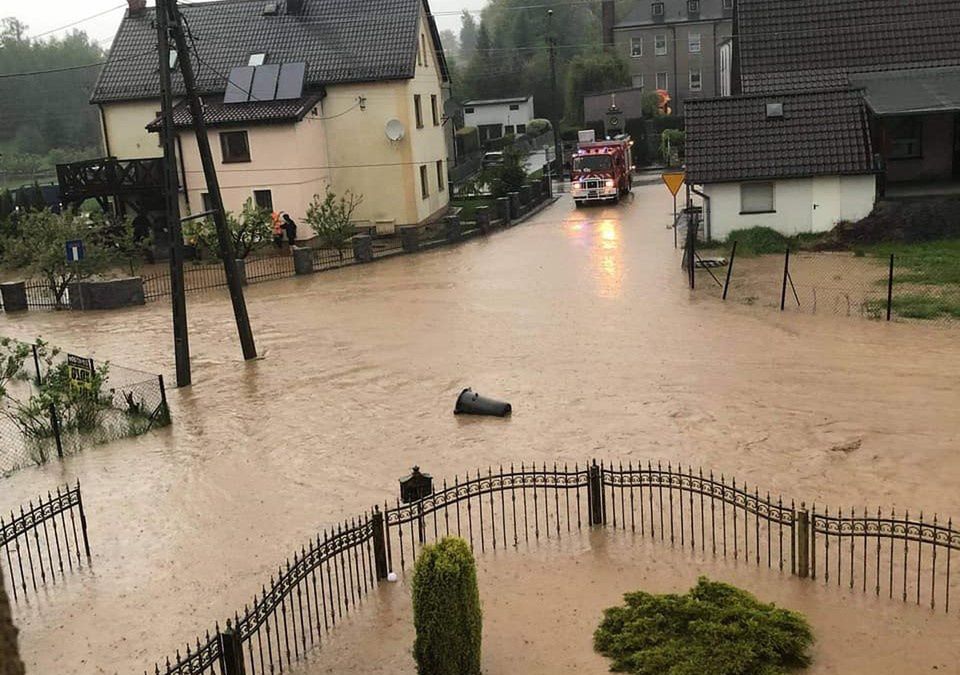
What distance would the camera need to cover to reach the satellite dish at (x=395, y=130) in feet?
126

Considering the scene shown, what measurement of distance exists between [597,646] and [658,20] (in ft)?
237

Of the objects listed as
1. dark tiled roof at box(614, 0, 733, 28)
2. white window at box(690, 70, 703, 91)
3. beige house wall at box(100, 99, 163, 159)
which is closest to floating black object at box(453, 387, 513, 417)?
beige house wall at box(100, 99, 163, 159)

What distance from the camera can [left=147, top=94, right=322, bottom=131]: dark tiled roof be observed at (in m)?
36.7

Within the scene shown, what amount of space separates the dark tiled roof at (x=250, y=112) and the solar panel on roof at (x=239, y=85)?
0.94 feet

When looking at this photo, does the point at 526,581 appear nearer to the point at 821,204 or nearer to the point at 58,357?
the point at 58,357

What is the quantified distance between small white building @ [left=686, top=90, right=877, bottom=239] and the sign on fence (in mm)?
18662

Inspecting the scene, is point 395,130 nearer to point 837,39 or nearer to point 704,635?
point 837,39

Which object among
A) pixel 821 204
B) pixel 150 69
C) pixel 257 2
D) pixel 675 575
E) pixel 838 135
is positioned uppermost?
pixel 257 2

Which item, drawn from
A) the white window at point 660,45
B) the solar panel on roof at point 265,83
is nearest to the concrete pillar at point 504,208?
the solar panel on roof at point 265,83

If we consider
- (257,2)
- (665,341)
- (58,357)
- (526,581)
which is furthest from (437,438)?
(257,2)

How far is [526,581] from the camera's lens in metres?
10.8

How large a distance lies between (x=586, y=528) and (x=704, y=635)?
10.3 ft

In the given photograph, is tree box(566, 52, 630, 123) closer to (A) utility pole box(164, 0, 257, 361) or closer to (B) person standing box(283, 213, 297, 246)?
(B) person standing box(283, 213, 297, 246)

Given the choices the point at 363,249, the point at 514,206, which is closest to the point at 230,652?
the point at 363,249
